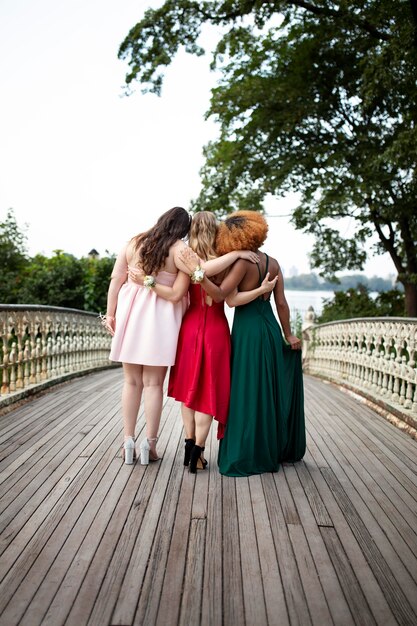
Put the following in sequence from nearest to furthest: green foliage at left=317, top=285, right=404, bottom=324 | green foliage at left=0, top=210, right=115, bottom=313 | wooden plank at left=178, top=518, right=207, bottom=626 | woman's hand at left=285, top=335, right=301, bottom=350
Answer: wooden plank at left=178, top=518, right=207, bottom=626
woman's hand at left=285, top=335, right=301, bottom=350
green foliage at left=0, top=210, right=115, bottom=313
green foliage at left=317, top=285, right=404, bottom=324

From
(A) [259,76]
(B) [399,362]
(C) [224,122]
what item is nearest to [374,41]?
(A) [259,76]

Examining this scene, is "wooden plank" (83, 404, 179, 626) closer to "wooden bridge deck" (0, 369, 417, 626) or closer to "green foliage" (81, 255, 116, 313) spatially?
"wooden bridge deck" (0, 369, 417, 626)

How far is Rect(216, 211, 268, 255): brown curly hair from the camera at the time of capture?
4.02 m

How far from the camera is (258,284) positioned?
4.15 metres

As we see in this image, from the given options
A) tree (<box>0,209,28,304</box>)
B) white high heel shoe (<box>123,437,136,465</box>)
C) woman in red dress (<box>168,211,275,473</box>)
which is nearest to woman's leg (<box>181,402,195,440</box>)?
woman in red dress (<box>168,211,275,473</box>)

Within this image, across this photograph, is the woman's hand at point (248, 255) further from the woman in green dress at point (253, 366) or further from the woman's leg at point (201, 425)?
the woman's leg at point (201, 425)

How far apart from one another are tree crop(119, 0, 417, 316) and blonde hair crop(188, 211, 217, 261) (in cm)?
864

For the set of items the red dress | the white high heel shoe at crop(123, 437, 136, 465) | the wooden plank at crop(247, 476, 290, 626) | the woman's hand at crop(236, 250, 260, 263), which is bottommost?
the wooden plank at crop(247, 476, 290, 626)

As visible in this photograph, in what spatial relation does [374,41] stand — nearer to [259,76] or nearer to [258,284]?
[259,76]

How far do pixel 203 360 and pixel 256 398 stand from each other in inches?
17.5

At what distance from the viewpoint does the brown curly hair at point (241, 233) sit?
4.02 meters

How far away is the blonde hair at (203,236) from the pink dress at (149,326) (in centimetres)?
26

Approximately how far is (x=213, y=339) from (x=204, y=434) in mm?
652

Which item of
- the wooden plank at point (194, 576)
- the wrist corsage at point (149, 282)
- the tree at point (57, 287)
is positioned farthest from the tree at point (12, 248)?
the wooden plank at point (194, 576)
